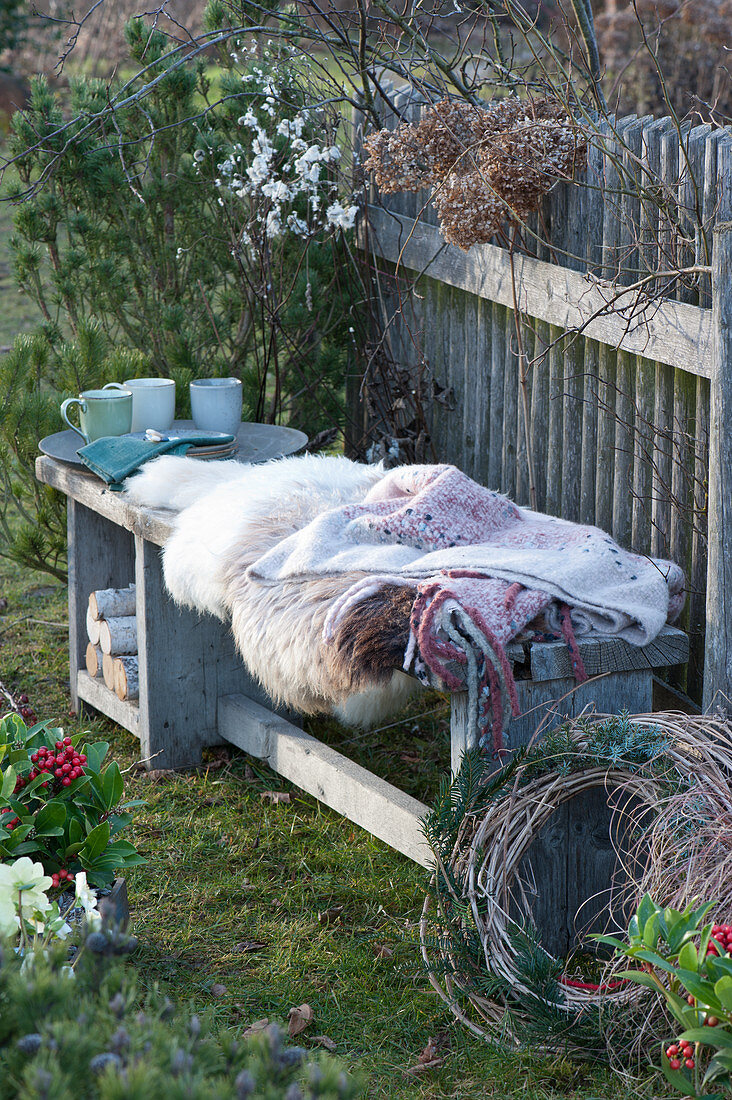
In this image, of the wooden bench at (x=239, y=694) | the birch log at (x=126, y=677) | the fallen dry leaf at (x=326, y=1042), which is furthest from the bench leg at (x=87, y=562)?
the fallen dry leaf at (x=326, y=1042)

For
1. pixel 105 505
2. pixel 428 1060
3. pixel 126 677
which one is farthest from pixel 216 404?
pixel 428 1060

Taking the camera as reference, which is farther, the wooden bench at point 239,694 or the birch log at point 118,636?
the birch log at point 118,636

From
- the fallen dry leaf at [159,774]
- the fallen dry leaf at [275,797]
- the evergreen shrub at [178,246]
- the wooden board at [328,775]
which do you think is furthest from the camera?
the evergreen shrub at [178,246]

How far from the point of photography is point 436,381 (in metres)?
4.42

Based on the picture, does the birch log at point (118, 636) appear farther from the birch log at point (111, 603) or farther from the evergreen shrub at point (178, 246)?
the evergreen shrub at point (178, 246)

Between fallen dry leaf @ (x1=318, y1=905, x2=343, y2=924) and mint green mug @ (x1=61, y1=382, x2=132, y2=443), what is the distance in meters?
1.77

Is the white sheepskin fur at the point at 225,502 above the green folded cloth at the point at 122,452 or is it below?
below

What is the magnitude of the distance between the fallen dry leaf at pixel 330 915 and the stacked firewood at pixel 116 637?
48.3 inches

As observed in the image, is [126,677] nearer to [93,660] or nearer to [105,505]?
[93,660]

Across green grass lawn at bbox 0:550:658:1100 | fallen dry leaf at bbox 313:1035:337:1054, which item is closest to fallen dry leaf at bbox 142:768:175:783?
green grass lawn at bbox 0:550:658:1100

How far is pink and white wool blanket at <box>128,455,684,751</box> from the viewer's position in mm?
2416

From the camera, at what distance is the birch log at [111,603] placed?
13.1 feet

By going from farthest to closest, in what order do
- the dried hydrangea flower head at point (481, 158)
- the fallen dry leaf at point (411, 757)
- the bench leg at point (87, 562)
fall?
the bench leg at point (87, 562), the fallen dry leaf at point (411, 757), the dried hydrangea flower head at point (481, 158)

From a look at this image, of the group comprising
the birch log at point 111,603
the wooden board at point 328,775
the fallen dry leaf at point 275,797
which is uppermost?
the birch log at point 111,603
